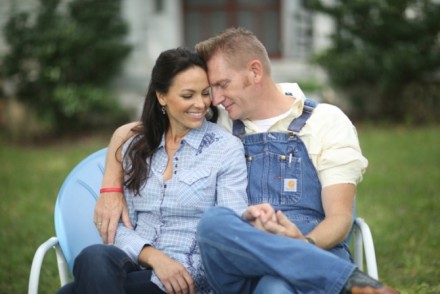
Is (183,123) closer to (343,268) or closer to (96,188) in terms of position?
(96,188)

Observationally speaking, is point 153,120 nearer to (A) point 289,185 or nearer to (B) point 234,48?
(B) point 234,48

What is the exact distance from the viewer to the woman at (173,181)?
3250 mm

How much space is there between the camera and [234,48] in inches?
137

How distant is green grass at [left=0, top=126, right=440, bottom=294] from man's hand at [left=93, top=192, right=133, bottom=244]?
143cm

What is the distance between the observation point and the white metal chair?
348 centimetres

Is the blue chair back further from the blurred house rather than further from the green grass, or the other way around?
the blurred house

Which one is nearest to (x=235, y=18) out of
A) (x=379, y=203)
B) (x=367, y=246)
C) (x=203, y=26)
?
(x=203, y=26)

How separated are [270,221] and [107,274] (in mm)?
692

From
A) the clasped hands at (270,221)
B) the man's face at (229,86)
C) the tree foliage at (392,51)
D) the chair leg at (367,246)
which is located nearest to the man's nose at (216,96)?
the man's face at (229,86)

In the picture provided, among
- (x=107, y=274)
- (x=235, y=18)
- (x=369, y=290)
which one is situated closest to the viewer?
(x=369, y=290)

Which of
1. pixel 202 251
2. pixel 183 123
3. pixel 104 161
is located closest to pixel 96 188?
pixel 104 161

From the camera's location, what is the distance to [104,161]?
3.87 m

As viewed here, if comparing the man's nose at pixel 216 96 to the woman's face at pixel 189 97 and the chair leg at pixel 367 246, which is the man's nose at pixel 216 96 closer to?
the woman's face at pixel 189 97

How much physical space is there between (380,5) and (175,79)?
782 centimetres
